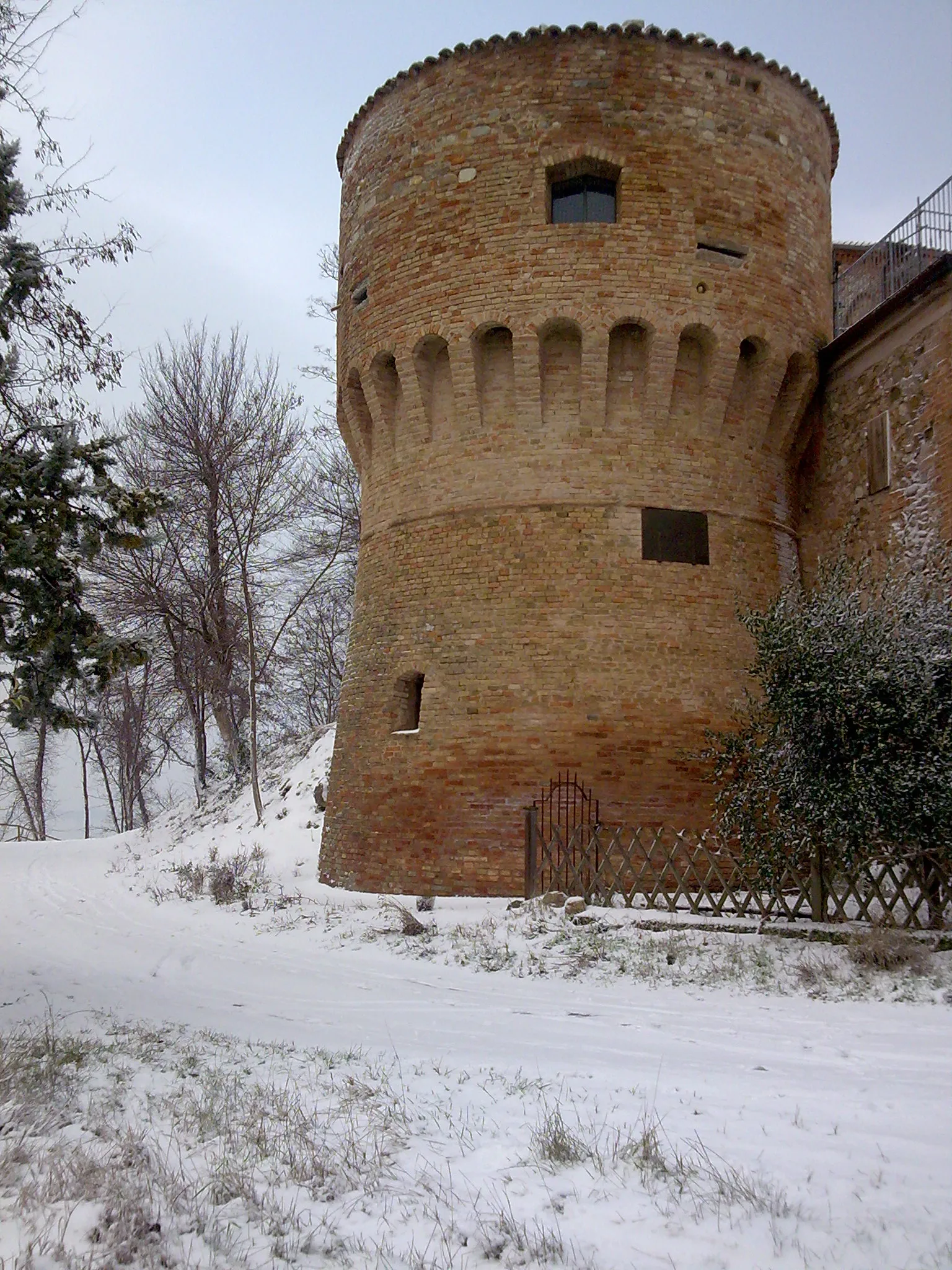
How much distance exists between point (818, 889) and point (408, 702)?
5.99 metres

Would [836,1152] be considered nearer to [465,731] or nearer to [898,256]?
[465,731]

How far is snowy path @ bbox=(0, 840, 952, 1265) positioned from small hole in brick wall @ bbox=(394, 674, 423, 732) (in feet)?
9.01

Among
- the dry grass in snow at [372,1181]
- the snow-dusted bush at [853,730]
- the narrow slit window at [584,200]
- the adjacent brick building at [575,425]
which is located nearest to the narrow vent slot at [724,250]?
the adjacent brick building at [575,425]

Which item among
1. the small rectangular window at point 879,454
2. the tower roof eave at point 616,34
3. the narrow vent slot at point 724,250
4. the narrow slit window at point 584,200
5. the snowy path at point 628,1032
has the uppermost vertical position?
the tower roof eave at point 616,34

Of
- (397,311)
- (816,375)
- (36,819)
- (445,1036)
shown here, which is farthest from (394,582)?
(36,819)

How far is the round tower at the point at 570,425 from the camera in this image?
12492 mm

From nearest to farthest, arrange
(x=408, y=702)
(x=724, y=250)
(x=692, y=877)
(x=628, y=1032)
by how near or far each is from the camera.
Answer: (x=628, y=1032) → (x=692, y=877) → (x=724, y=250) → (x=408, y=702)

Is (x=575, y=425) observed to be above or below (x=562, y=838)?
above

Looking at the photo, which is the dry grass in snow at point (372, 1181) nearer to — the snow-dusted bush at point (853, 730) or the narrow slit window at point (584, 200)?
the snow-dusted bush at point (853, 730)

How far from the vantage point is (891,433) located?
1284cm

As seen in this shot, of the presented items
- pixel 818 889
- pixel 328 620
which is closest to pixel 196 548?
pixel 328 620

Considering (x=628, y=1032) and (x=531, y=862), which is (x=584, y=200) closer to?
(x=531, y=862)

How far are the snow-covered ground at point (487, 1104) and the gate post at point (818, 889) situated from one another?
0.71 meters

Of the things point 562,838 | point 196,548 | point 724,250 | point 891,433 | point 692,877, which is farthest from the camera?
point 196,548
